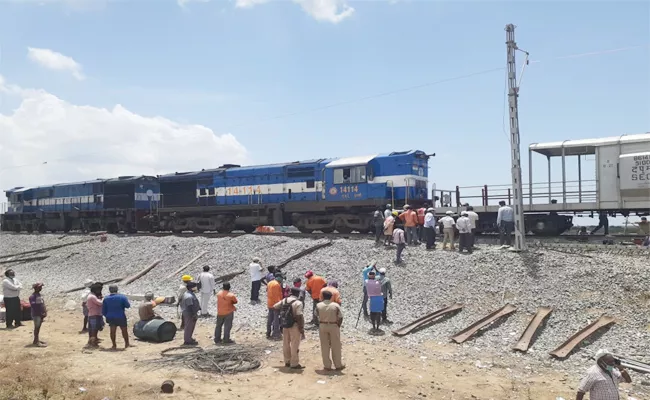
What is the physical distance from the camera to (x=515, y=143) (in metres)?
15.3

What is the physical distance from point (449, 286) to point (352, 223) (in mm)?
7757

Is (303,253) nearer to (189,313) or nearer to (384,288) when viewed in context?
(384,288)

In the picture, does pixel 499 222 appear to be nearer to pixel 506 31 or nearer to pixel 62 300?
pixel 506 31

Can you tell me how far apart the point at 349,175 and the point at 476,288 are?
9367 mm

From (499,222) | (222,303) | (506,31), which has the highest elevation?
(506,31)

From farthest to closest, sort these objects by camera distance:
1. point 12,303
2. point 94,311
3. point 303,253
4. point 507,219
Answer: point 303,253 < point 507,219 < point 12,303 < point 94,311

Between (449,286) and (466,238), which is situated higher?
(466,238)

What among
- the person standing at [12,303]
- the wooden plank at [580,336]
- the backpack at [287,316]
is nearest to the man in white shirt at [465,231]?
the wooden plank at [580,336]

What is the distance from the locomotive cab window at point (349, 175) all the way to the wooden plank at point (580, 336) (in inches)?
460

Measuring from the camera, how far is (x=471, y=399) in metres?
8.05

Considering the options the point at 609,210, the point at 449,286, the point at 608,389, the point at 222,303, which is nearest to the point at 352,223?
the point at 449,286

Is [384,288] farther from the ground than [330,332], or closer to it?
farther from the ground

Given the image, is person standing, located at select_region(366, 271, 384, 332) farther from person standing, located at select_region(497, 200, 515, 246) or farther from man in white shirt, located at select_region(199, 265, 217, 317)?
person standing, located at select_region(497, 200, 515, 246)

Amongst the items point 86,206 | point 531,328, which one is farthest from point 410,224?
point 86,206
